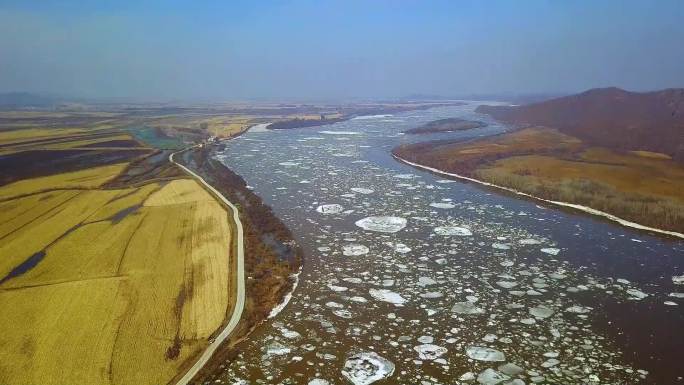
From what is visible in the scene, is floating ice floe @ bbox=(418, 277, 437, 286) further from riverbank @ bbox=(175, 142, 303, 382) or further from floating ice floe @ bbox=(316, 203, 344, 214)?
floating ice floe @ bbox=(316, 203, 344, 214)

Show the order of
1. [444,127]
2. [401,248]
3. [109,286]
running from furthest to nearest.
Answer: [444,127], [401,248], [109,286]

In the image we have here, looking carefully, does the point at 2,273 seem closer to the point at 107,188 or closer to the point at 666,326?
the point at 107,188

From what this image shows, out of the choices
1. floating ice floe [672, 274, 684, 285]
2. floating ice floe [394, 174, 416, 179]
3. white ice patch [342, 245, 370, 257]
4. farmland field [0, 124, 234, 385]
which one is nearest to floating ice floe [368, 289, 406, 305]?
white ice patch [342, 245, 370, 257]

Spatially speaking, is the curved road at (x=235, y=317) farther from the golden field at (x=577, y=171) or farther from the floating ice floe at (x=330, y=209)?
the golden field at (x=577, y=171)

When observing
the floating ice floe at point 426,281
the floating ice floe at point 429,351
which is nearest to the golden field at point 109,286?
the floating ice floe at point 429,351

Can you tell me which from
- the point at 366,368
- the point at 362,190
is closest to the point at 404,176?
the point at 362,190

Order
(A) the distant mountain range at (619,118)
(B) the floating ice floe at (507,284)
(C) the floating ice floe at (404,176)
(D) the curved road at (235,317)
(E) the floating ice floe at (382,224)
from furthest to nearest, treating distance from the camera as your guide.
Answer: (A) the distant mountain range at (619,118)
(C) the floating ice floe at (404,176)
(E) the floating ice floe at (382,224)
(B) the floating ice floe at (507,284)
(D) the curved road at (235,317)

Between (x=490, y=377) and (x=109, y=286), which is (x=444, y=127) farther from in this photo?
(x=490, y=377)
